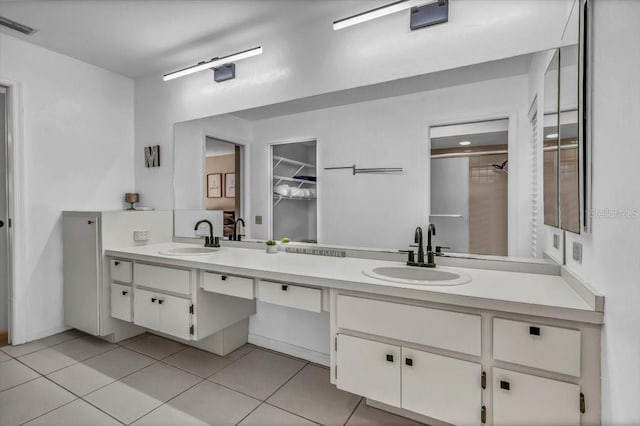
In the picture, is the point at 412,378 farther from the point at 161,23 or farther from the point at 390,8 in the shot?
the point at 161,23

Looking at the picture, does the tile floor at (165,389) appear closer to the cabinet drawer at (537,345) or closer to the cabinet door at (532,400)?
the cabinet door at (532,400)

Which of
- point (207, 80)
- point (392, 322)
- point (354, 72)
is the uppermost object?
point (207, 80)

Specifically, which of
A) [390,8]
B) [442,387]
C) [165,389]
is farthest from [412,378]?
[390,8]

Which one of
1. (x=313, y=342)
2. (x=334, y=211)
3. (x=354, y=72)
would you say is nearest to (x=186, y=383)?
(x=313, y=342)

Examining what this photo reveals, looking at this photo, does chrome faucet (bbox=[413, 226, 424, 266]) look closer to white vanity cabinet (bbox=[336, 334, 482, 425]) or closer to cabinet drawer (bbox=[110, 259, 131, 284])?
white vanity cabinet (bbox=[336, 334, 482, 425])

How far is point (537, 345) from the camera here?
116 cm

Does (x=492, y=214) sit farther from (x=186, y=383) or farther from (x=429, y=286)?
(x=186, y=383)

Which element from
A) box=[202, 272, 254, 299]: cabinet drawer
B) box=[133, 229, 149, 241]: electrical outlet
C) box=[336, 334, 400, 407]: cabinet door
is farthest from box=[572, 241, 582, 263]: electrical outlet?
box=[133, 229, 149, 241]: electrical outlet

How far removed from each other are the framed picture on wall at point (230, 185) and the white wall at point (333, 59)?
55cm

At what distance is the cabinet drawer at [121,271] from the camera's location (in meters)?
2.45

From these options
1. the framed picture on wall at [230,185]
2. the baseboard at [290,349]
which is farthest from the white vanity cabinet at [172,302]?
the framed picture on wall at [230,185]

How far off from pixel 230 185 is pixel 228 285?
961 mm

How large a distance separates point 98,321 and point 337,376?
2107mm

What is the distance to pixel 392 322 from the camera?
1.41 metres
